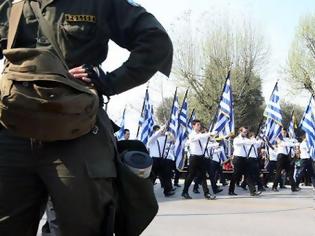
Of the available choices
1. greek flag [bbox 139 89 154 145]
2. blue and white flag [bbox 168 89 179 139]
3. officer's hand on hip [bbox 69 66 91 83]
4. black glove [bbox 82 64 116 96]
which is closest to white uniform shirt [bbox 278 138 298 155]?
blue and white flag [bbox 168 89 179 139]

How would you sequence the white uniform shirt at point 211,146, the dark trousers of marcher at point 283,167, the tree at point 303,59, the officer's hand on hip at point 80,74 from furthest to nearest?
the tree at point 303,59, the dark trousers of marcher at point 283,167, the white uniform shirt at point 211,146, the officer's hand on hip at point 80,74

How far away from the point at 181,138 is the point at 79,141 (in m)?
16.5

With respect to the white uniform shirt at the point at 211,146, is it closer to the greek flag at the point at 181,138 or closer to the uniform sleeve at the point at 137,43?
the greek flag at the point at 181,138

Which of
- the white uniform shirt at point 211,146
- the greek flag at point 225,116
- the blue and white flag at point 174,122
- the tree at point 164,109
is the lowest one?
the tree at point 164,109

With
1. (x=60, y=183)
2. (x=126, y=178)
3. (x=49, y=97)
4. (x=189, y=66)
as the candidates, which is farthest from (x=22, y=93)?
(x=189, y=66)

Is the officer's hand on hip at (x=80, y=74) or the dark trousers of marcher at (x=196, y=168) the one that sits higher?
the officer's hand on hip at (x=80, y=74)

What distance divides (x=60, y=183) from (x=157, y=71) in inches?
29.5

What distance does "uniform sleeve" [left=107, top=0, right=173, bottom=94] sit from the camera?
2.65m

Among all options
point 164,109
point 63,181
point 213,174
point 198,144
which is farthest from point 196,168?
point 164,109

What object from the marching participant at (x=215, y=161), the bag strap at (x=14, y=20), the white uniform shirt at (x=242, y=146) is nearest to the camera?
the bag strap at (x=14, y=20)

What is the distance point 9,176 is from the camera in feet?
8.10

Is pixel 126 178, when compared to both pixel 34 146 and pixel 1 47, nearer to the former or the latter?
pixel 34 146

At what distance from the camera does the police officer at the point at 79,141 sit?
239 cm

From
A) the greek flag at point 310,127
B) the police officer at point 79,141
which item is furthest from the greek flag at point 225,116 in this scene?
the police officer at point 79,141
